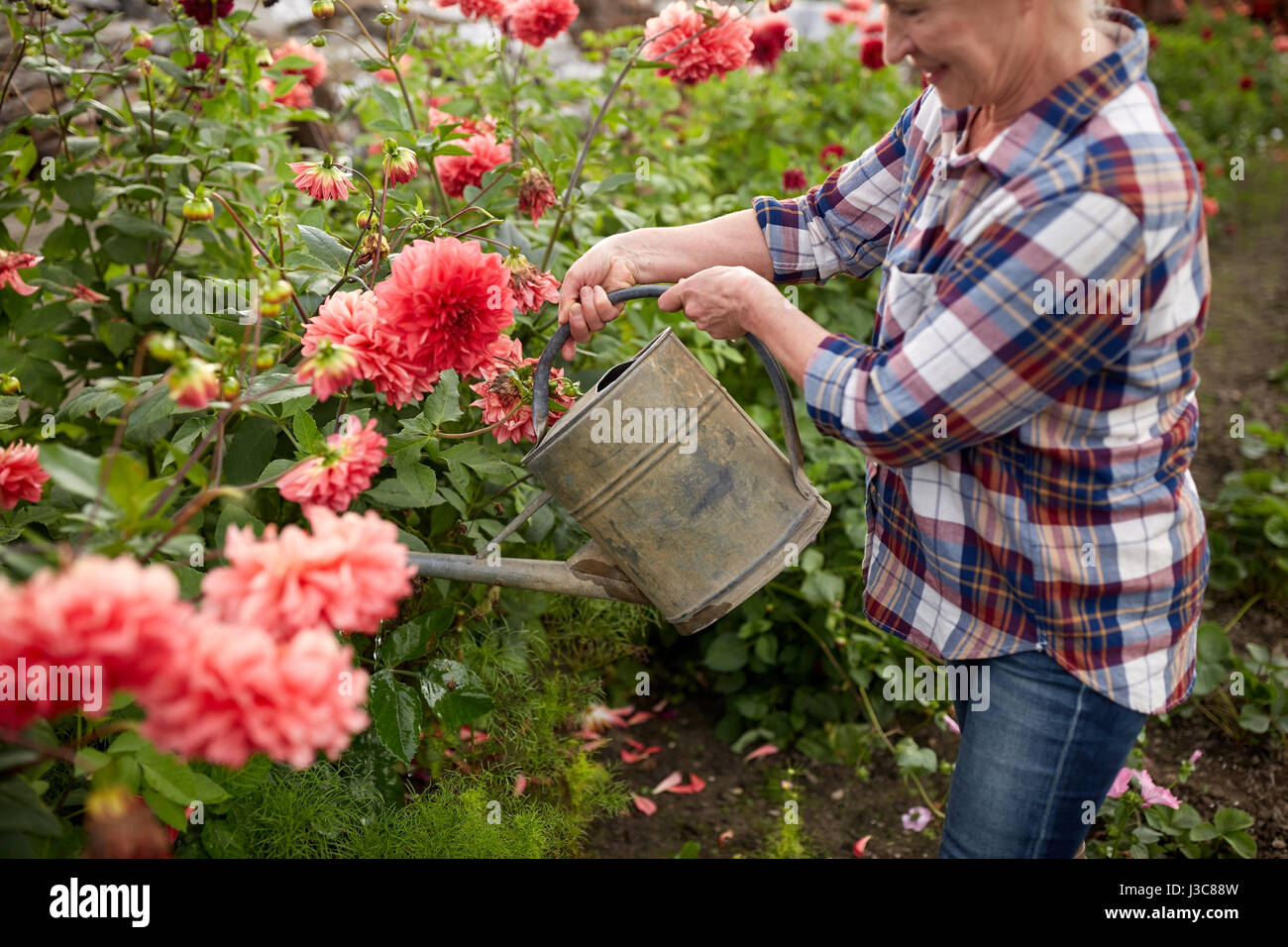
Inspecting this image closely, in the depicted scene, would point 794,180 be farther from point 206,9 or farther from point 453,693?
point 453,693

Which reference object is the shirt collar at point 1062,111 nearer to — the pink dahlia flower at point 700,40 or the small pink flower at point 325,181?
the small pink flower at point 325,181

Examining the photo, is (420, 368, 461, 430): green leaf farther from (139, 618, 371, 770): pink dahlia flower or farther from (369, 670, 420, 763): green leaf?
(139, 618, 371, 770): pink dahlia flower

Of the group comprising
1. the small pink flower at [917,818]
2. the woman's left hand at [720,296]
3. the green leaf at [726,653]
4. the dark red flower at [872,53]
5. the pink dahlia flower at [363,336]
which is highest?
the dark red flower at [872,53]

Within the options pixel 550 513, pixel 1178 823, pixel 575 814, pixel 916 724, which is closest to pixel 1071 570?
pixel 550 513

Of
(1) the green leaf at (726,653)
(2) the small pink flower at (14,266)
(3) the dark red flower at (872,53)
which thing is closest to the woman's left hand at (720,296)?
(2) the small pink flower at (14,266)

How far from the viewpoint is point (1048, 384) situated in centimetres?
107

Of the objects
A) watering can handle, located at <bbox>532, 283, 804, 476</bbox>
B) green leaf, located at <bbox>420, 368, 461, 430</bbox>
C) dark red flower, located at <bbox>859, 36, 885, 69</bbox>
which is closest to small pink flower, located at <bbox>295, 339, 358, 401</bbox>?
watering can handle, located at <bbox>532, 283, 804, 476</bbox>

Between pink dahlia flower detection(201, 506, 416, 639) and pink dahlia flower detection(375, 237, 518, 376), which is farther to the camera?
pink dahlia flower detection(375, 237, 518, 376)

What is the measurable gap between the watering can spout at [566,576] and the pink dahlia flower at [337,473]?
0.25 metres

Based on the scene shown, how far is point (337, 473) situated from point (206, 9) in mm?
1316

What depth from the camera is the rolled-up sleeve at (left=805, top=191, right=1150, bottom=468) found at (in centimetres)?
101

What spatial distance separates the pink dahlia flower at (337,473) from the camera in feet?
3.36

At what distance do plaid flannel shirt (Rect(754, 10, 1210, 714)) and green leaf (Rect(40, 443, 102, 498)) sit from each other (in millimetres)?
744

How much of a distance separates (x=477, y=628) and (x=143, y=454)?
0.66 meters
